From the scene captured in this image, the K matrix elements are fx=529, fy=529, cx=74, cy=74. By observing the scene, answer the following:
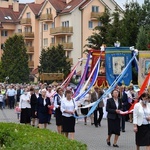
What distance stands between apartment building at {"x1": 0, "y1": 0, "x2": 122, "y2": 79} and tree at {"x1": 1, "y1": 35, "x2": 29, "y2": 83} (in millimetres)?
7102

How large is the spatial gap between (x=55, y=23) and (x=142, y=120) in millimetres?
61088

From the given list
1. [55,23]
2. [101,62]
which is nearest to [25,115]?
[101,62]

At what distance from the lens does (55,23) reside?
73875mm

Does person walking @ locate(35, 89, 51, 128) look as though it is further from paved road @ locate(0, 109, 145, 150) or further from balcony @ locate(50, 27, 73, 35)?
balcony @ locate(50, 27, 73, 35)

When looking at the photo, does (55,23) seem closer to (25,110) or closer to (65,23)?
(65,23)

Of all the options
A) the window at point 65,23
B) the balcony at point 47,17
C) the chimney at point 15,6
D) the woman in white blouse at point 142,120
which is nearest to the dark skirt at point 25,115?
the woman in white blouse at point 142,120

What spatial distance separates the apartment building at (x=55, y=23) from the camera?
70312mm

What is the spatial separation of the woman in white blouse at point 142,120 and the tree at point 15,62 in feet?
170

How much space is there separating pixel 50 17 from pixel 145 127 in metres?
61.7

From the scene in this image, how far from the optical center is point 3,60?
66938 mm

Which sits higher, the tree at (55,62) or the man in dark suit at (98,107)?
the tree at (55,62)

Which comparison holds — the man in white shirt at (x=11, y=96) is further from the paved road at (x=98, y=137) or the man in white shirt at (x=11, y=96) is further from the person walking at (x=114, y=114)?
the person walking at (x=114, y=114)

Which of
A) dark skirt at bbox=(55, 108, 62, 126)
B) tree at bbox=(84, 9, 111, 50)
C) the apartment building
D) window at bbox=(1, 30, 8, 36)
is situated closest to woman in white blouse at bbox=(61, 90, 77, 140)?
dark skirt at bbox=(55, 108, 62, 126)

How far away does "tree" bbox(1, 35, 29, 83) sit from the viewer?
65.0 meters
